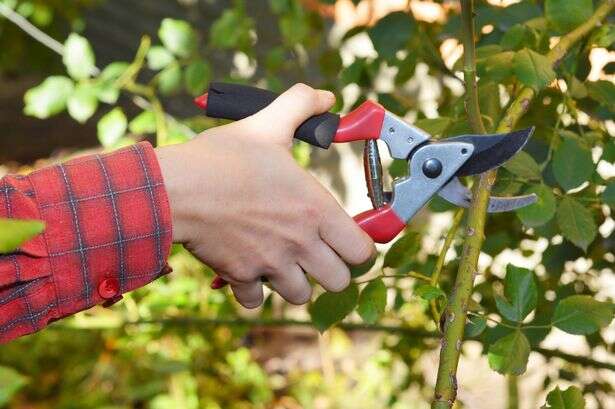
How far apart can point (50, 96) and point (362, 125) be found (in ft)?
2.42

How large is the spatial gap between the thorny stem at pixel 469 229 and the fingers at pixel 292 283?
18 cm

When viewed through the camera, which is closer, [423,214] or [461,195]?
[461,195]

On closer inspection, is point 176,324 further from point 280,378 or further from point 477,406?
point 280,378

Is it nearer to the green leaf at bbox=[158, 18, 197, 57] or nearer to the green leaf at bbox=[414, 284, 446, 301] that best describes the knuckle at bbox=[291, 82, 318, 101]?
the green leaf at bbox=[414, 284, 446, 301]

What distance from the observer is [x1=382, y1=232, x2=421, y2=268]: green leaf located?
43.6 inches

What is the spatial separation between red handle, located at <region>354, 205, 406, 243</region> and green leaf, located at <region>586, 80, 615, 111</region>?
0.26 metres

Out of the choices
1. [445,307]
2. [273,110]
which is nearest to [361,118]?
[273,110]

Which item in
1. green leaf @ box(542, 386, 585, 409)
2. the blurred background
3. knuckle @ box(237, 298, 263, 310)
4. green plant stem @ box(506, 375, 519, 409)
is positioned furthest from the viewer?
green plant stem @ box(506, 375, 519, 409)

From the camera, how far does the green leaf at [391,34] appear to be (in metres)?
1.43

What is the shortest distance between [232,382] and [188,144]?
5.34ft

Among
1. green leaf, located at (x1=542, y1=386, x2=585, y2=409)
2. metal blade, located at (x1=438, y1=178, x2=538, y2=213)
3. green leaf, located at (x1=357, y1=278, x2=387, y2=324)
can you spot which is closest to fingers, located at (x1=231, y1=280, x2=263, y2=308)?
green leaf, located at (x1=357, y1=278, x2=387, y2=324)

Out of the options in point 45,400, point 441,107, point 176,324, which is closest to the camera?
point 441,107

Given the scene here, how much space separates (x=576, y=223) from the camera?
41.9 inches

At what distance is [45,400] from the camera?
272 cm
